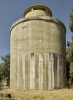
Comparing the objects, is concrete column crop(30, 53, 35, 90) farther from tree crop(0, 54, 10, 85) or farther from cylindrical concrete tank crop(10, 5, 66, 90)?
tree crop(0, 54, 10, 85)

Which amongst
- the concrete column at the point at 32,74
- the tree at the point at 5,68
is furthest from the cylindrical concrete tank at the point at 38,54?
the tree at the point at 5,68

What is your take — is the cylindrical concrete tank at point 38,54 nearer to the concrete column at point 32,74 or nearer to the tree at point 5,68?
the concrete column at point 32,74

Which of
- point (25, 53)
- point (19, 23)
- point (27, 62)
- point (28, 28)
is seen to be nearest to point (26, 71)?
point (27, 62)

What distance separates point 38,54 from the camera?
12156 mm

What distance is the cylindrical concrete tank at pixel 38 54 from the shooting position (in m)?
11.8

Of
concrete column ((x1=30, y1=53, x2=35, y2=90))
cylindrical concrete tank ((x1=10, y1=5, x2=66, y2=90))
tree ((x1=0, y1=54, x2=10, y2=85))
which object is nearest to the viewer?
concrete column ((x1=30, y1=53, x2=35, y2=90))

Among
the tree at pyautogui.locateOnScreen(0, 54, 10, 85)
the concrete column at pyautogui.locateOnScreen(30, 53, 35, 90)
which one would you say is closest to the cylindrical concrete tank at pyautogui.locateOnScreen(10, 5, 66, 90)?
the concrete column at pyautogui.locateOnScreen(30, 53, 35, 90)

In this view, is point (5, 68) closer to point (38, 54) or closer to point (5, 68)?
point (5, 68)

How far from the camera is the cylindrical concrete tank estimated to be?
466 inches

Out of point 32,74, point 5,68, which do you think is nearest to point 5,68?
point 5,68

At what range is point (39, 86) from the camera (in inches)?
458

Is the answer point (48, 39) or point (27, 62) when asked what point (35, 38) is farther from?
point (27, 62)

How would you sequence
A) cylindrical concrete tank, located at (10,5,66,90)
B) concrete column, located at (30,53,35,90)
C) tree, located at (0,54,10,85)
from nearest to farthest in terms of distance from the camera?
concrete column, located at (30,53,35,90), cylindrical concrete tank, located at (10,5,66,90), tree, located at (0,54,10,85)

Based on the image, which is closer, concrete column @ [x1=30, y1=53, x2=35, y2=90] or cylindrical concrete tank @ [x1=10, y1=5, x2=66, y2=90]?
concrete column @ [x1=30, y1=53, x2=35, y2=90]
